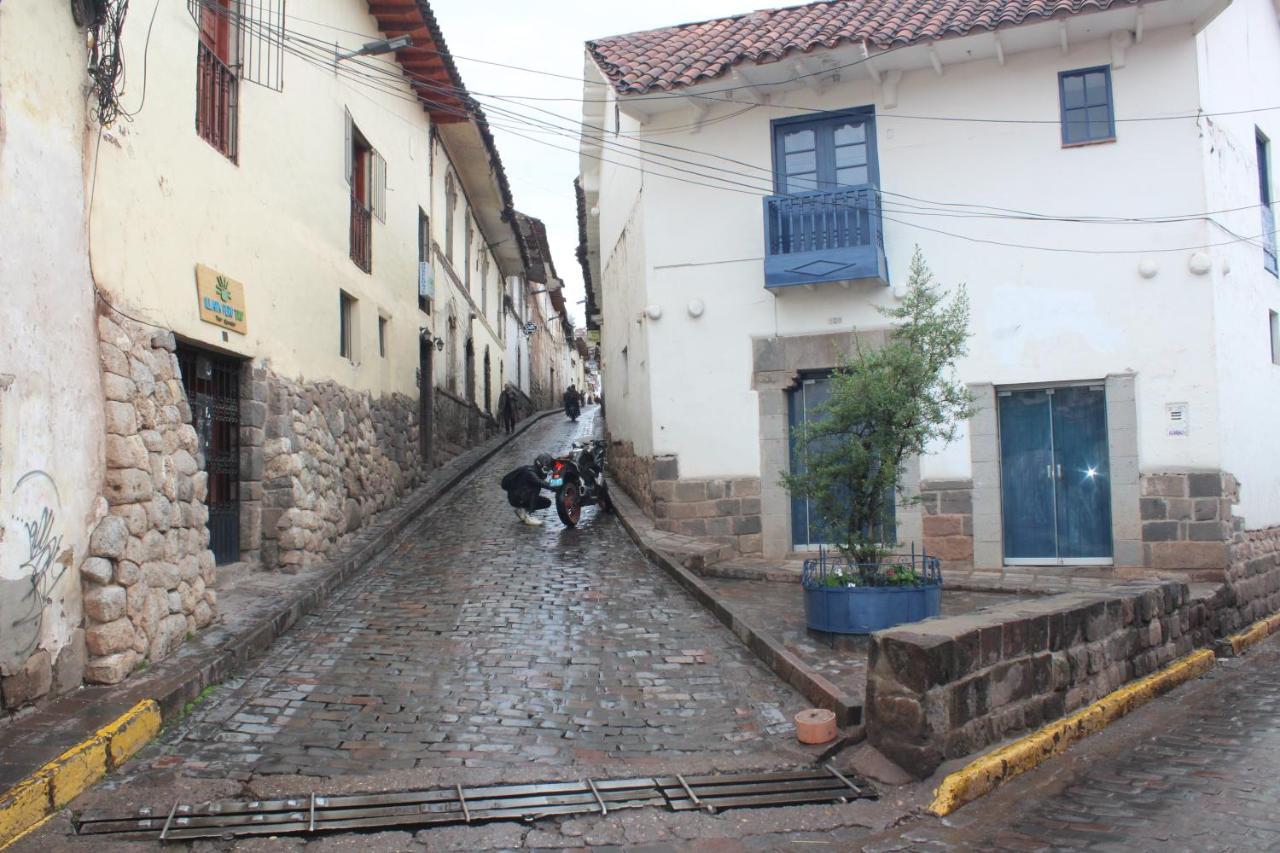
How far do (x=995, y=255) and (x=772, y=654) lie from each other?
6.23 m

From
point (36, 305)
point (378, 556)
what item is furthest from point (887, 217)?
point (36, 305)

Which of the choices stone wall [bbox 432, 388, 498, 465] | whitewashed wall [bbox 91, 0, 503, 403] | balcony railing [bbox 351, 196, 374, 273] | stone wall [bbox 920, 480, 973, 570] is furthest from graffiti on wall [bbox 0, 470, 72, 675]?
stone wall [bbox 432, 388, 498, 465]

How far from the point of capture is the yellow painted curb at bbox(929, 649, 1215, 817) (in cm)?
435

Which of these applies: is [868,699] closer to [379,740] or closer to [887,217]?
[379,740]

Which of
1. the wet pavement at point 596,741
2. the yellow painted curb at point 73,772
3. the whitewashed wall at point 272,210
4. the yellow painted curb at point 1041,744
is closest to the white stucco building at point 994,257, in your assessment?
the wet pavement at point 596,741

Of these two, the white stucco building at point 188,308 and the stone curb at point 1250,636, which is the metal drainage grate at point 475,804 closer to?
the white stucco building at point 188,308

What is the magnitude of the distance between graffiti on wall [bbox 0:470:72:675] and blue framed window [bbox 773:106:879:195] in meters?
8.40

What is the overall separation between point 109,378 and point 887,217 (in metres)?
8.28

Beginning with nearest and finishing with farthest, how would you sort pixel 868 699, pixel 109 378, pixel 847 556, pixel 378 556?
1. pixel 868 699
2. pixel 109 378
3. pixel 847 556
4. pixel 378 556

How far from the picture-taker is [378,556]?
1023cm

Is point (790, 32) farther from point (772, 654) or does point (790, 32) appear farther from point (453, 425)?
point (453, 425)

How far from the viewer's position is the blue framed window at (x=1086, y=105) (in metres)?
10.2

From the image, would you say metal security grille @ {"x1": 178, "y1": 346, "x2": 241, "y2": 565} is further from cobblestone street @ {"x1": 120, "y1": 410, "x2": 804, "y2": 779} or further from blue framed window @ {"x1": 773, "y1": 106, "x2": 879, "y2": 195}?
blue framed window @ {"x1": 773, "y1": 106, "x2": 879, "y2": 195}

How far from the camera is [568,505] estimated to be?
12602 mm
